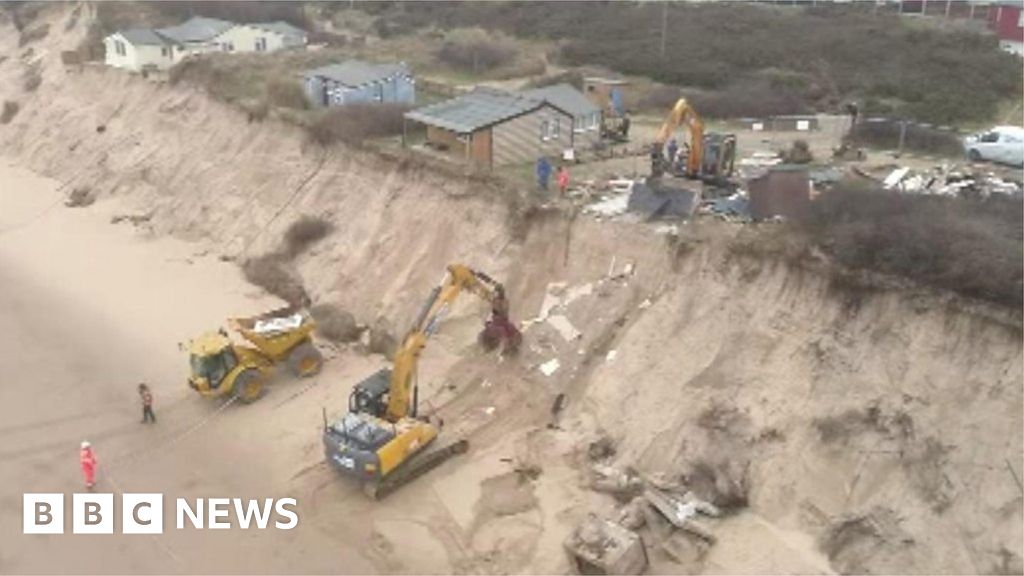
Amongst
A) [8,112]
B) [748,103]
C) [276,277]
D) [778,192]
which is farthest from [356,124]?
[8,112]

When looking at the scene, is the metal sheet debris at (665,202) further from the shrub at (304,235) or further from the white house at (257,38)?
the white house at (257,38)

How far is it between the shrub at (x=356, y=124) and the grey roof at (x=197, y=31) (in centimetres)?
1841

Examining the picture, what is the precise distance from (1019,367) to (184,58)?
136 ft

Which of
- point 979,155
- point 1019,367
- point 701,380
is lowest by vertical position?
point 701,380

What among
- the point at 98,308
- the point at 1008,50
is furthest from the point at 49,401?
the point at 1008,50

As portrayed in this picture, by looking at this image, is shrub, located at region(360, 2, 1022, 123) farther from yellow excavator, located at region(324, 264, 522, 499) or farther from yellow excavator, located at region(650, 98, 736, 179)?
yellow excavator, located at region(324, 264, 522, 499)

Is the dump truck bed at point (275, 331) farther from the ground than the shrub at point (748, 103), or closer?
closer

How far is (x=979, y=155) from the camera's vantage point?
31.0 meters

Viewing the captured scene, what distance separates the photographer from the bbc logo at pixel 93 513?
20719mm

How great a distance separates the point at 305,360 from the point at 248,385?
1.73 m

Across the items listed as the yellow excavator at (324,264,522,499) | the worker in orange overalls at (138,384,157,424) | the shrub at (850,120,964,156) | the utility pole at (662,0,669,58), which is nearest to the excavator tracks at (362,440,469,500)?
the yellow excavator at (324,264,522,499)

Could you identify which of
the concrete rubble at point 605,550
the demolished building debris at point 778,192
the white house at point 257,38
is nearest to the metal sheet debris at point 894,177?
the demolished building debris at point 778,192

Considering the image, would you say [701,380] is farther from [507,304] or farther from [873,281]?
[507,304]

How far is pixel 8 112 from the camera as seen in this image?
2109 inches
